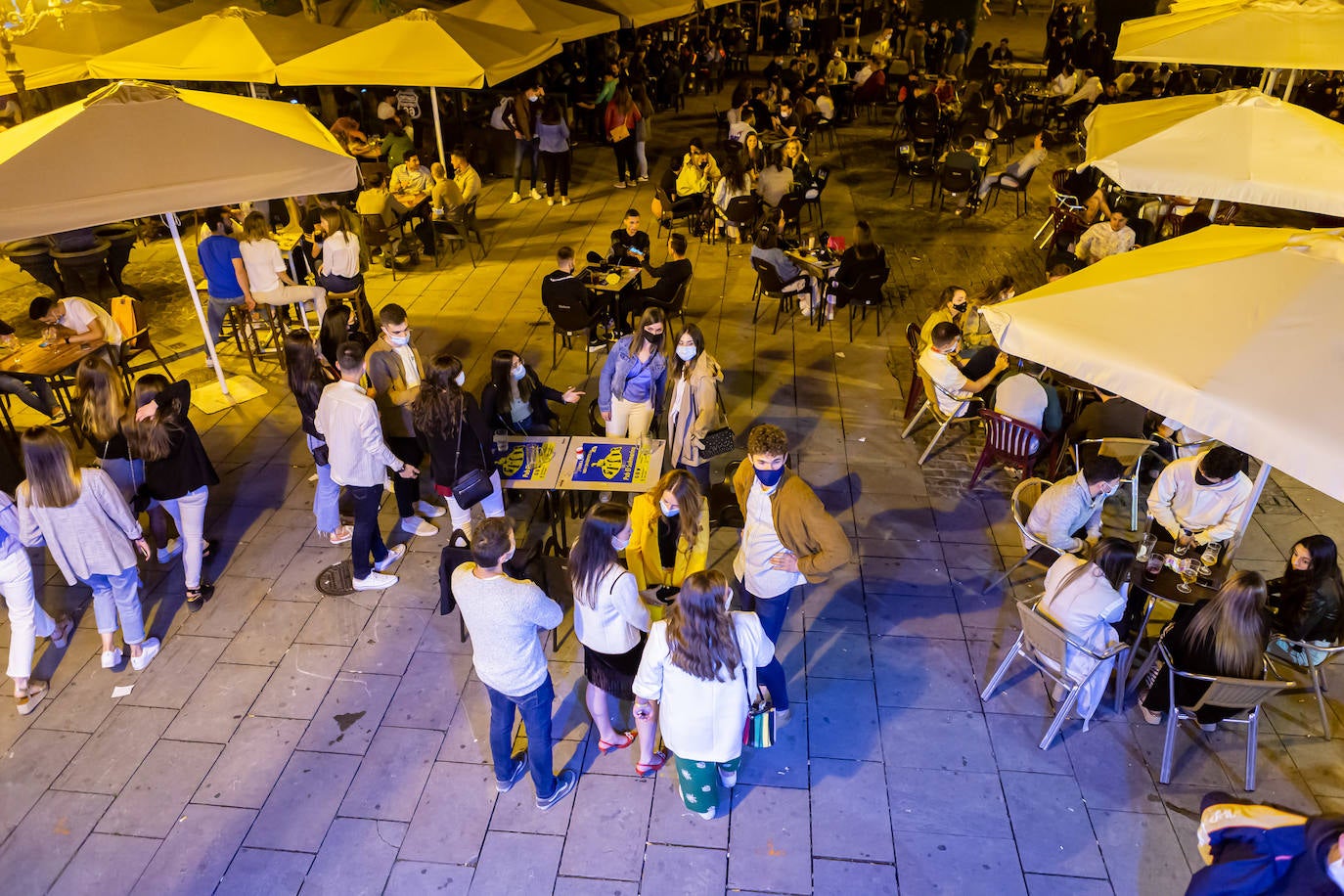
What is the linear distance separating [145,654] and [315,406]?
1907 mm

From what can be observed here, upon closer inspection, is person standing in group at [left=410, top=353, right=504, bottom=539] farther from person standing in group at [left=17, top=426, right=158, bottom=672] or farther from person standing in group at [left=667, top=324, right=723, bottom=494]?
person standing in group at [left=17, top=426, right=158, bottom=672]

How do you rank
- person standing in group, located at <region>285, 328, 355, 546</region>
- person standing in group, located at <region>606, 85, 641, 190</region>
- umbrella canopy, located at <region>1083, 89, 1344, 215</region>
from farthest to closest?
person standing in group, located at <region>606, 85, 641, 190</region>, umbrella canopy, located at <region>1083, 89, 1344, 215</region>, person standing in group, located at <region>285, 328, 355, 546</region>

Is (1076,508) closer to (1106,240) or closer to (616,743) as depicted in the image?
(616,743)

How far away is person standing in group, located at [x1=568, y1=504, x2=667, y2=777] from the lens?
12.7 feet

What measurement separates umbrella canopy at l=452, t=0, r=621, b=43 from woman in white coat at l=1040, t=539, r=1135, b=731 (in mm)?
10638

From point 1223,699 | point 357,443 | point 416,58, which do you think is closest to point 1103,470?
point 1223,699

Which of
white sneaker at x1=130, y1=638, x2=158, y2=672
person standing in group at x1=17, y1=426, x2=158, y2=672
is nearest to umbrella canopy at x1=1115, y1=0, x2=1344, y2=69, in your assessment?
person standing in group at x1=17, y1=426, x2=158, y2=672

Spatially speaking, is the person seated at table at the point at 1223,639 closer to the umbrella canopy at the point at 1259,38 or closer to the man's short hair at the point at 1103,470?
the man's short hair at the point at 1103,470

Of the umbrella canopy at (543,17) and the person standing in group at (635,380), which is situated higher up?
the umbrella canopy at (543,17)

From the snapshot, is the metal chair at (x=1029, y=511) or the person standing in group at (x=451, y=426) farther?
the metal chair at (x=1029, y=511)

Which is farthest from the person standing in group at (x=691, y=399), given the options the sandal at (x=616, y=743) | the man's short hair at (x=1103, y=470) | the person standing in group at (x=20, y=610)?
the person standing in group at (x=20, y=610)

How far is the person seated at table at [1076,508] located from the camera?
199 inches

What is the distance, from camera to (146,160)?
594 cm

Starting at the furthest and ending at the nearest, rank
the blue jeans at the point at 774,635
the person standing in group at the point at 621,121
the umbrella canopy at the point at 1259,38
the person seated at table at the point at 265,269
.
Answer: the person standing in group at the point at 621,121 → the umbrella canopy at the point at 1259,38 → the person seated at table at the point at 265,269 → the blue jeans at the point at 774,635
